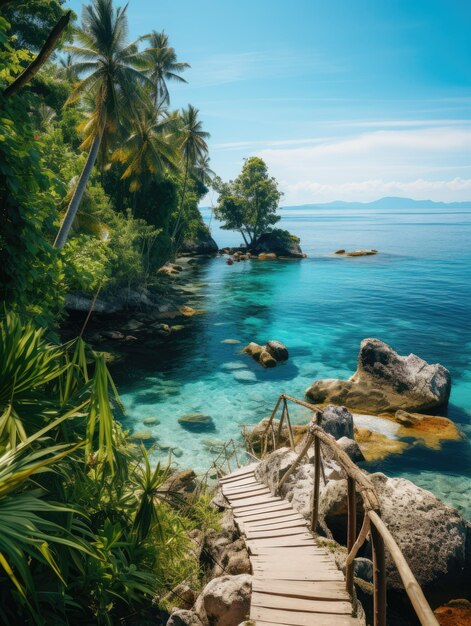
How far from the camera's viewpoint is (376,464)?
46.8ft

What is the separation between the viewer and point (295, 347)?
27641 millimetres

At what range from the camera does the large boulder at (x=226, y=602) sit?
532 cm

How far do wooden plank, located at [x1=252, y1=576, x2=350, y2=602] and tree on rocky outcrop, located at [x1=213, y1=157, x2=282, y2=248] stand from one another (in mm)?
62836

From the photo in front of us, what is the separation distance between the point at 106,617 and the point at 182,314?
29.2 metres

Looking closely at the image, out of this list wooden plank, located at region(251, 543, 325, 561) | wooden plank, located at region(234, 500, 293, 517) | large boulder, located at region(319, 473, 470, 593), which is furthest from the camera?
large boulder, located at region(319, 473, 470, 593)

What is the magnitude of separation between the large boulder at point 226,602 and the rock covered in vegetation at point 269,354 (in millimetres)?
18106

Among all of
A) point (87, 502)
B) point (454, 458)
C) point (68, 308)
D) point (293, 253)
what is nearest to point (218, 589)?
point (87, 502)

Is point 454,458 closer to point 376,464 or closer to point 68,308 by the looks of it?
point 376,464

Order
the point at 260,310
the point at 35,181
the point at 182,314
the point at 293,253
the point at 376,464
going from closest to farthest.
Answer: the point at 35,181, the point at 376,464, the point at 182,314, the point at 260,310, the point at 293,253

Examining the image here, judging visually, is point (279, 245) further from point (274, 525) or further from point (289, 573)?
point (289, 573)

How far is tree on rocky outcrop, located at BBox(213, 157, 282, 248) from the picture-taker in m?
64.6

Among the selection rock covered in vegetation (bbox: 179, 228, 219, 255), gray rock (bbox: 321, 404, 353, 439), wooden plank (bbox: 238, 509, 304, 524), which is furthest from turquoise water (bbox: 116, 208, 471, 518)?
rock covered in vegetation (bbox: 179, 228, 219, 255)

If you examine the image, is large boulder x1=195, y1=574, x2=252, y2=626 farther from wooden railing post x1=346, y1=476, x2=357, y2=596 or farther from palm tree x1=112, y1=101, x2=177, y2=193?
palm tree x1=112, y1=101, x2=177, y2=193

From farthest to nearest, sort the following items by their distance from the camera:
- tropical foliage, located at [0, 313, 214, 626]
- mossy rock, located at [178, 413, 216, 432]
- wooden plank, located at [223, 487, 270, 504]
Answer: mossy rock, located at [178, 413, 216, 432] → wooden plank, located at [223, 487, 270, 504] → tropical foliage, located at [0, 313, 214, 626]
